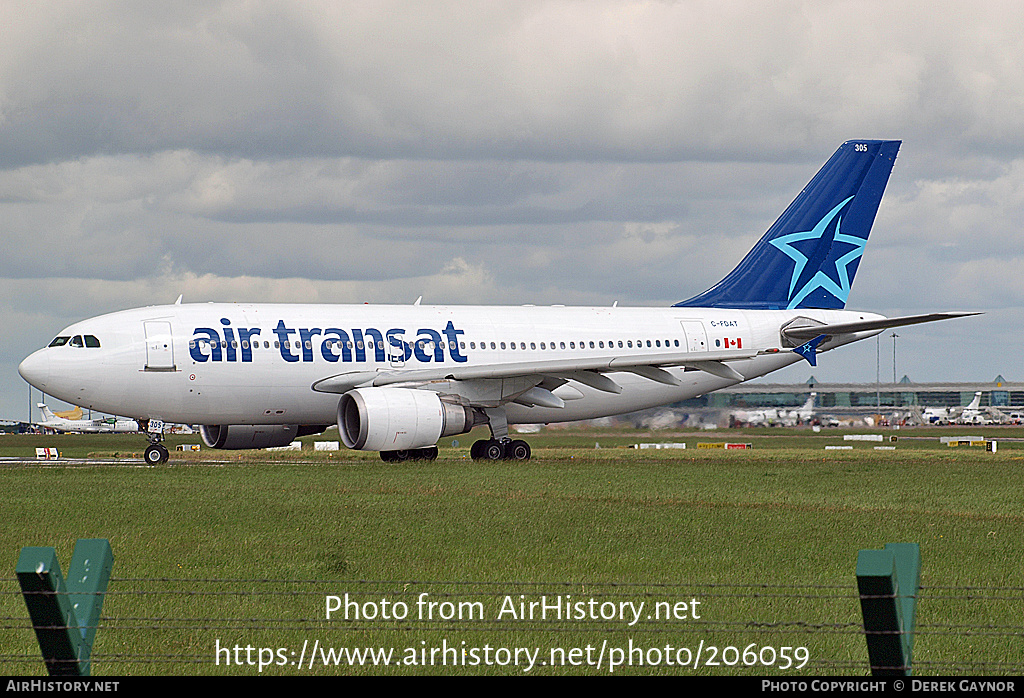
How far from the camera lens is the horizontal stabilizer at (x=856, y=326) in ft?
124

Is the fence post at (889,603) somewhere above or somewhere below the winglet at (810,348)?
below

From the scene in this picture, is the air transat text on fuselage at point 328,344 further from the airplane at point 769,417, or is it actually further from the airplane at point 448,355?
the airplane at point 769,417

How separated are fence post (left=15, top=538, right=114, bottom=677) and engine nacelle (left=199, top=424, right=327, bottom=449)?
28385 millimetres

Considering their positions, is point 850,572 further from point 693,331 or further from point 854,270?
point 854,270

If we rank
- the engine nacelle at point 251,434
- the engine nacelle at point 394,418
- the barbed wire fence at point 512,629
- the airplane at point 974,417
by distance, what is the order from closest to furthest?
the barbed wire fence at point 512,629, the engine nacelle at point 394,418, the engine nacelle at point 251,434, the airplane at point 974,417

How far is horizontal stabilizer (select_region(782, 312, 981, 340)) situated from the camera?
124 ft

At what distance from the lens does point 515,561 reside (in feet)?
51.2

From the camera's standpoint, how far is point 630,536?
1809 centimetres

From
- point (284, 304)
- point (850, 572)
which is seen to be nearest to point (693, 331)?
point (284, 304)

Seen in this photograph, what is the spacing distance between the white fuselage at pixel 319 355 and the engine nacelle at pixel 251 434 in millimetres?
1918

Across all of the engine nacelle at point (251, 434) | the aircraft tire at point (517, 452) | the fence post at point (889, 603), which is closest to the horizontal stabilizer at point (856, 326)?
the aircraft tire at point (517, 452)

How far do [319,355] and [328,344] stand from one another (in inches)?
16.3

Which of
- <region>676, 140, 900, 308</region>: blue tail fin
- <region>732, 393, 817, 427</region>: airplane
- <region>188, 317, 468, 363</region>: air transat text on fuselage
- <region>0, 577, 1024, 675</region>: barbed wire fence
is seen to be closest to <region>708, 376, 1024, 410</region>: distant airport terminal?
<region>732, 393, 817, 427</region>: airplane

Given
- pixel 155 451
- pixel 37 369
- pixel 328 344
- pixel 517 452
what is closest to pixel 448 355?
pixel 517 452
